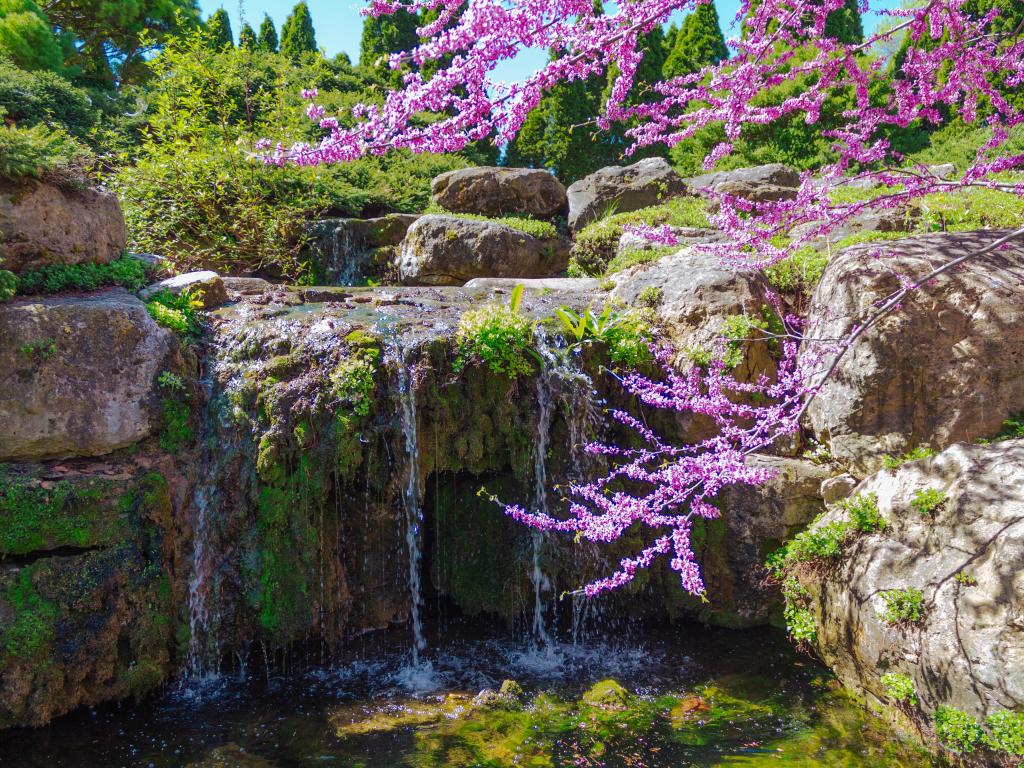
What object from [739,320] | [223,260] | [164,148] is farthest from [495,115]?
[164,148]

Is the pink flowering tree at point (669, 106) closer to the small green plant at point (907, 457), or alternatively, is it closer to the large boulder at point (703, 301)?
the large boulder at point (703, 301)

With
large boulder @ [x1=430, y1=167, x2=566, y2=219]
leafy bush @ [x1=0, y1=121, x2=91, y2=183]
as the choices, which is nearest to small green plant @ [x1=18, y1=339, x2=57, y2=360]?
leafy bush @ [x1=0, y1=121, x2=91, y2=183]

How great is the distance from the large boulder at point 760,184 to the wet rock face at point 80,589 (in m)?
9.00

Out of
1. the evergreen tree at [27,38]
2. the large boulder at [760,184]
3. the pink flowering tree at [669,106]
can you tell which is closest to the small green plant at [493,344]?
the pink flowering tree at [669,106]

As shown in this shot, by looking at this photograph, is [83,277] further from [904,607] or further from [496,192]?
[496,192]

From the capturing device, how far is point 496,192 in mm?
11906

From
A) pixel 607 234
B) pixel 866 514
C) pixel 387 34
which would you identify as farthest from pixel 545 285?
pixel 387 34

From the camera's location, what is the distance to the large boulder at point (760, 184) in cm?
1048

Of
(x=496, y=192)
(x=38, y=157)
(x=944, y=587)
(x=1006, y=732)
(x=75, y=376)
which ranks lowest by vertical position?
(x=1006, y=732)

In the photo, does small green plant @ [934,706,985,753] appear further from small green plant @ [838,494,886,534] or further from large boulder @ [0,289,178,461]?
large boulder @ [0,289,178,461]

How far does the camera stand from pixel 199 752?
3.99m

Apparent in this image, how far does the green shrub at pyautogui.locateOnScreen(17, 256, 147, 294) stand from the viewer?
5.39 meters

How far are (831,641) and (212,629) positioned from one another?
4.42 m

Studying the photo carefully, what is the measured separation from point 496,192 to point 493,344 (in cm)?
703
